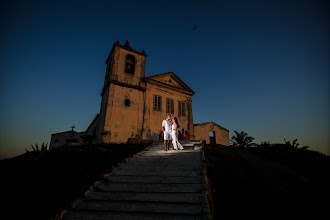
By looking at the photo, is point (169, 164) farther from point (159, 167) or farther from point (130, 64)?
point (130, 64)

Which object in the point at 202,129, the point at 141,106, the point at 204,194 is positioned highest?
the point at 141,106

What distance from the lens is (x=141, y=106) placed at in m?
16.3

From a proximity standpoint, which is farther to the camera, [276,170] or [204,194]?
[276,170]

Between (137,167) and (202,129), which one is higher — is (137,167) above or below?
below

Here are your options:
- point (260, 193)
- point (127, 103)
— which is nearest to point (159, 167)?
point (260, 193)

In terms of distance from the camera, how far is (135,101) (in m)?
16.1

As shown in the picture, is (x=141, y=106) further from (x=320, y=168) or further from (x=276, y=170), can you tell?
(x=320, y=168)

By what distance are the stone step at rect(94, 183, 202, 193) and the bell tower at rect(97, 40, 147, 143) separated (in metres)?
10.1

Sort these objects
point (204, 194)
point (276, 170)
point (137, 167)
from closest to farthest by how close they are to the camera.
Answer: point (204, 194) → point (137, 167) → point (276, 170)

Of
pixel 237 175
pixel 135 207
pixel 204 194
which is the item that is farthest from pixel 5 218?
pixel 237 175

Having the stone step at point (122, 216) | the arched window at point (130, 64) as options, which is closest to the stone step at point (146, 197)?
the stone step at point (122, 216)

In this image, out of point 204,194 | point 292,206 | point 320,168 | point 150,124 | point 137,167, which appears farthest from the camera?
point 150,124

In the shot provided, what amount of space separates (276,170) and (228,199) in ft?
16.1

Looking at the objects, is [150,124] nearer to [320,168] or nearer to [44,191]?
[44,191]
